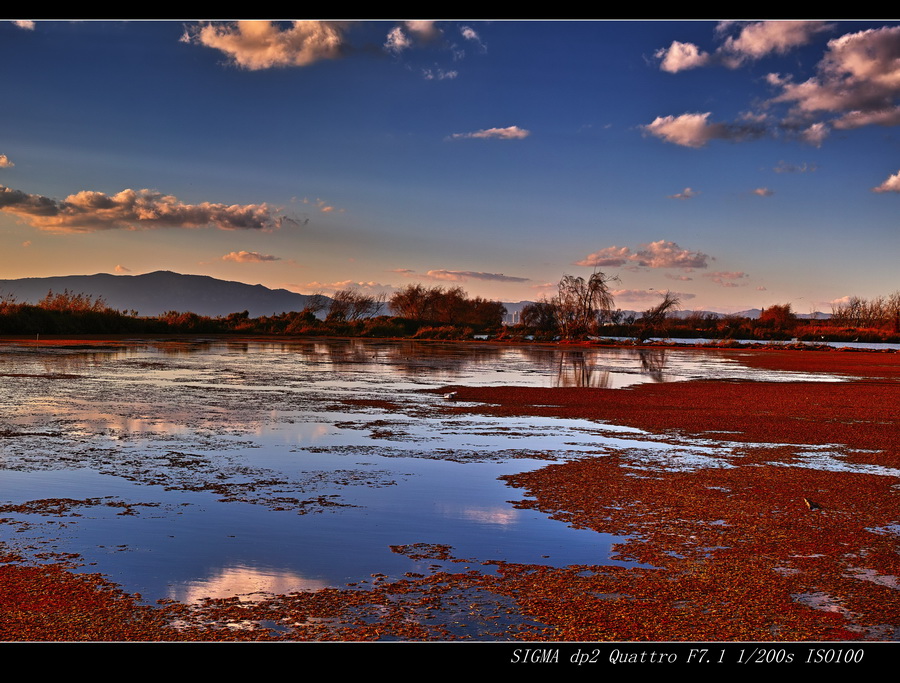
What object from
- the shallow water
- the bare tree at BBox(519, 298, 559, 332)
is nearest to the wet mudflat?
the shallow water

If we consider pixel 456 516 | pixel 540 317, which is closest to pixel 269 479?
pixel 456 516

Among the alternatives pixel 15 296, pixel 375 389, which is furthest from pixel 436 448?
pixel 15 296

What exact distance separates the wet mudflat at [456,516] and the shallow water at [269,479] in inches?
1.4

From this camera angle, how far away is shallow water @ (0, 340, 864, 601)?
18.9ft

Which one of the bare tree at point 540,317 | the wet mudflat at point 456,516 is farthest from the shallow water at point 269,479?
the bare tree at point 540,317

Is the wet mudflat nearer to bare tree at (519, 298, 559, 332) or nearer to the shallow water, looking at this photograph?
the shallow water

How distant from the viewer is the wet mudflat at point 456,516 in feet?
15.6

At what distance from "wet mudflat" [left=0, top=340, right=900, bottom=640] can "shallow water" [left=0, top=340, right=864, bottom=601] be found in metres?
0.04

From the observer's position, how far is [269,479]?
8.47 m

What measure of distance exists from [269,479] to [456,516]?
2408mm

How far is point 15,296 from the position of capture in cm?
4825

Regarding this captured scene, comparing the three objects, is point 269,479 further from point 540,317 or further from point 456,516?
point 540,317

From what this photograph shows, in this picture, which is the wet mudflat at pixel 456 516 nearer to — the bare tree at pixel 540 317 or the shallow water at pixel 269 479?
the shallow water at pixel 269 479

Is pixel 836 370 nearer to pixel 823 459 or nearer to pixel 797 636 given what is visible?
pixel 823 459
